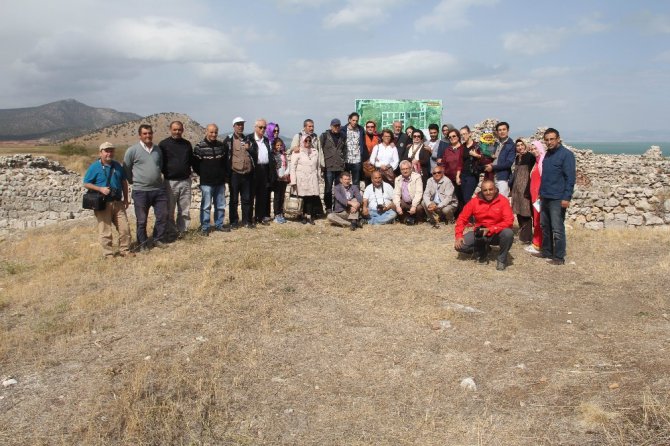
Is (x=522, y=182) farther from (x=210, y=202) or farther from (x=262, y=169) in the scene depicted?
(x=210, y=202)

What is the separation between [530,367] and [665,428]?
1220mm

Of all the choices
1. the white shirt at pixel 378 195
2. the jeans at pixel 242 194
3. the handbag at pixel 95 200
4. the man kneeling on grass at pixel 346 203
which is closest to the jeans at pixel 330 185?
the man kneeling on grass at pixel 346 203

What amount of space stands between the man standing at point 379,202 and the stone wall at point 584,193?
189 inches

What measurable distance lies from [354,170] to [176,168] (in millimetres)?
3805

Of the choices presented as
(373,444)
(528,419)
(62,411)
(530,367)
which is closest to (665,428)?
(528,419)

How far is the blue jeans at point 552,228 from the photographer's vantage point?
7.68m

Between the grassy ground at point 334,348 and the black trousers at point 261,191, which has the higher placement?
the black trousers at point 261,191

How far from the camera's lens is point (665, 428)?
11.5 ft

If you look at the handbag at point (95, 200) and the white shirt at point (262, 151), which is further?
the white shirt at point (262, 151)

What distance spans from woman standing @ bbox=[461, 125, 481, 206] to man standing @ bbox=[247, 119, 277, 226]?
150 inches

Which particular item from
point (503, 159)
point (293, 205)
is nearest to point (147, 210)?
point (293, 205)

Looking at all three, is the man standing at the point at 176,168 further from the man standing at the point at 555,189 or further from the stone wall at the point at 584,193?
the stone wall at the point at 584,193

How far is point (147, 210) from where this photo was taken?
8539mm

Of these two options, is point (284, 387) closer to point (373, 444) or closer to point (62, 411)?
point (373, 444)
